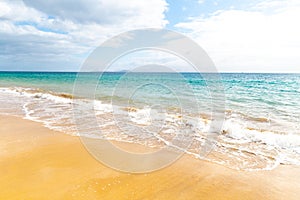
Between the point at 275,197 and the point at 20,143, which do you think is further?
the point at 20,143

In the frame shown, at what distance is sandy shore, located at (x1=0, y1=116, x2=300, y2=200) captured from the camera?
3541mm

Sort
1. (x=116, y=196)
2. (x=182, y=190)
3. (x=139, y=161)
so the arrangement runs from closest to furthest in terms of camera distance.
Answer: (x=116, y=196)
(x=182, y=190)
(x=139, y=161)

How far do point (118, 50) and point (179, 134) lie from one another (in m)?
3.60

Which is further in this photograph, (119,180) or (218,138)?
(218,138)

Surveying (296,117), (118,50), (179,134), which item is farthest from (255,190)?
(296,117)

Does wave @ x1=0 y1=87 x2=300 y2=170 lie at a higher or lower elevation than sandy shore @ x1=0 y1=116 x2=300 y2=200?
lower

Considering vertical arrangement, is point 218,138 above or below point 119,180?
below

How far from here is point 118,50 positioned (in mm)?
7105

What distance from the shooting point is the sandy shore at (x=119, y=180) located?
354cm

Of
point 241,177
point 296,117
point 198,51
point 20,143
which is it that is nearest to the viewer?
point 241,177

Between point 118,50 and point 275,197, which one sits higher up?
point 118,50

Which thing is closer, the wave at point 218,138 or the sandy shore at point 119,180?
the sandy shore at point 119,180

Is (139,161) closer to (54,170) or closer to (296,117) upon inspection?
(54,170)

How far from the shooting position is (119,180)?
397 centimetres
